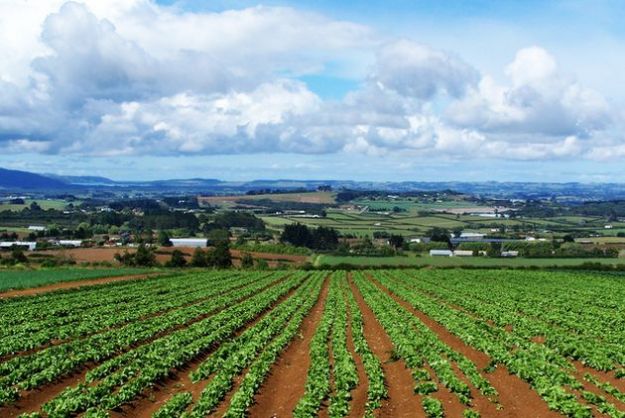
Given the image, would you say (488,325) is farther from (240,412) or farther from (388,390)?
(240,412)

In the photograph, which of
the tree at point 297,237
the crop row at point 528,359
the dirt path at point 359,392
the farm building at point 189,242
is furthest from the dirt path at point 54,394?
the tree at point 297,237

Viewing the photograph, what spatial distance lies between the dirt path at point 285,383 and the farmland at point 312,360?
0.17 feet

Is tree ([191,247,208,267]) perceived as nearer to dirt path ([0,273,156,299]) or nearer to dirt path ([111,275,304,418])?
dirt path ([0,273,156,299])

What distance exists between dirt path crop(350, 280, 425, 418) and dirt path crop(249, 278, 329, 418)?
247 centimetres

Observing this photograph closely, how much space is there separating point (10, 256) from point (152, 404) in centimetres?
8148

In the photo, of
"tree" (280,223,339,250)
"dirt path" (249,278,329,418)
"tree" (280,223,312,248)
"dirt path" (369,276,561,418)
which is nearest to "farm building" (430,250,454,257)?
"tree" (280,223,339,250)

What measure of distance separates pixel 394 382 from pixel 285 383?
10.6 ft

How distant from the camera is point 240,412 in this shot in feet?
50.0

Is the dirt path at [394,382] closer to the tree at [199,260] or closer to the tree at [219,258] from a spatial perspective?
the tree at [219,258]

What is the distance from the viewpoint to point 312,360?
21.2 metres

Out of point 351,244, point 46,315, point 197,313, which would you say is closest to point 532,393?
point 197,313

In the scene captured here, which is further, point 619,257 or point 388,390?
point 619,257

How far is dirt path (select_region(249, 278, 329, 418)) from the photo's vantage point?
639 inches

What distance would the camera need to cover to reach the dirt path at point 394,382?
51.5ft
